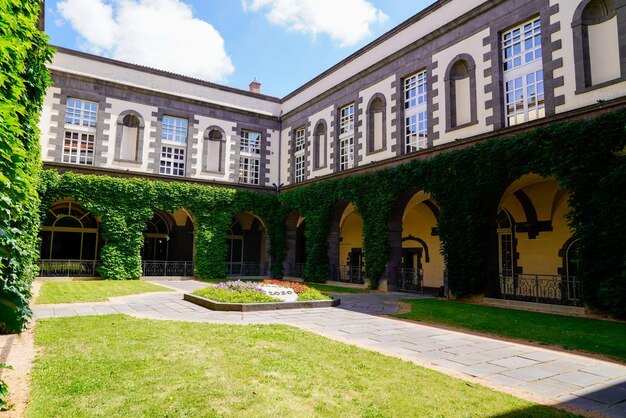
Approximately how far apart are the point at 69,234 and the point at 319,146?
576 inches

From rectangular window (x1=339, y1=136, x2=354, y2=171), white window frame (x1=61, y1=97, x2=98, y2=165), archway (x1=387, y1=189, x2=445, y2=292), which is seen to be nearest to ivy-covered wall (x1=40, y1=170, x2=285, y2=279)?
white window frame (x1=61, y1=97, x2=98, y2=165)

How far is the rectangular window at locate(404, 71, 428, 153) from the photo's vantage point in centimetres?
1700

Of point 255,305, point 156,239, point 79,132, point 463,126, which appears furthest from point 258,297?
point 156,239

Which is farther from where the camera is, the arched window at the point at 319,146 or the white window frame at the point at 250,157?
the white window frame at the point at 250,157

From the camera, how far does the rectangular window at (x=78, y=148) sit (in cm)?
2027

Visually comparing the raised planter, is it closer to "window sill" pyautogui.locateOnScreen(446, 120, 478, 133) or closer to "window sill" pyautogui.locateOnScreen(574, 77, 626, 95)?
"window sill" pyautogui.locateOnScreen(446, 120, 478, 133)

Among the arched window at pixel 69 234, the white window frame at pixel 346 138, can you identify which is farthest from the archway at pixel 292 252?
the arched window at pixel 69 234

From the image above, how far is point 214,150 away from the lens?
2425cm

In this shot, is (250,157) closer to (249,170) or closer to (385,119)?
(249,170)

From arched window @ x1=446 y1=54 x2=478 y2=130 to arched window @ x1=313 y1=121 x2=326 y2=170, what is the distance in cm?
829

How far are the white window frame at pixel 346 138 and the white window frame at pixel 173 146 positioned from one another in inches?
348

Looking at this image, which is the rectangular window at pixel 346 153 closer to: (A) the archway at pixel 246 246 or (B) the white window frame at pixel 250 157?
(B) the white window frame at pixel 250 157

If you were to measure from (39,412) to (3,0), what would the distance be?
3815 millimetres

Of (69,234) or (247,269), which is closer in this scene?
(69,234)
